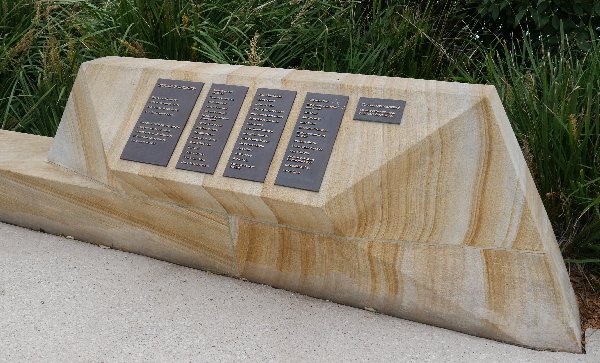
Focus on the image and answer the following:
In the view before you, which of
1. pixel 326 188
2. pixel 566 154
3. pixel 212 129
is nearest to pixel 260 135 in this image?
pixel 212 129

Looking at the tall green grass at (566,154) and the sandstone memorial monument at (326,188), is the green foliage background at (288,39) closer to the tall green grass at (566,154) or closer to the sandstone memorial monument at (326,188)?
the tall green grass at (566,154)

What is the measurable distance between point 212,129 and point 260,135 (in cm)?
26

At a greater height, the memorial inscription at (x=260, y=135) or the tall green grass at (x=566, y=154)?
the memorial inscription at (x=260, y=135)

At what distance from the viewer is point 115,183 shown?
363 centimetres

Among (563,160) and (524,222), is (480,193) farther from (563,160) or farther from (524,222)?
(563,160)

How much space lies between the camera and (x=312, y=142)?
3.21m

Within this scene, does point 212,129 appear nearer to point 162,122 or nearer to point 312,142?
point 162,122

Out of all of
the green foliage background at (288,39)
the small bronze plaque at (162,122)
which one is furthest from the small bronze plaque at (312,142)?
the green foliage background at (288,39)

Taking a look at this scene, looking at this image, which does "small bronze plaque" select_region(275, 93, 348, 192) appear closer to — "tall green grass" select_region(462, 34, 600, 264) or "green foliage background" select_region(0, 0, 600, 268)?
"green foliage background" select_region(0, 0, 600, 268)

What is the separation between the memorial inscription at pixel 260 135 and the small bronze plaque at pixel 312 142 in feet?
0.26

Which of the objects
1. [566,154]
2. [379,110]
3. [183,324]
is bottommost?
[183,324]

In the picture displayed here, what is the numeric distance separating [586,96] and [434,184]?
124 centimetres

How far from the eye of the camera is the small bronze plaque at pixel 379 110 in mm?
3107

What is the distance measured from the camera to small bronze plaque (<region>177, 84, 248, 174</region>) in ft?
11.0
